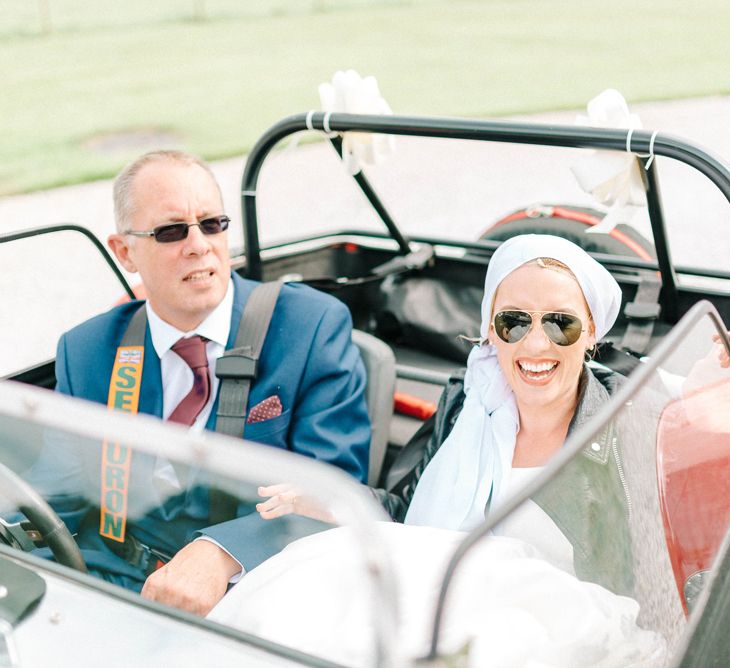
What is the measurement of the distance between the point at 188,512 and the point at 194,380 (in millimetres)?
892

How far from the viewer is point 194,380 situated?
7.65 feet

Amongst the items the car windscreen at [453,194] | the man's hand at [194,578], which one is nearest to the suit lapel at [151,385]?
the man's hand at [194,578]

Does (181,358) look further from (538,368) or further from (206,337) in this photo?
(538,368)

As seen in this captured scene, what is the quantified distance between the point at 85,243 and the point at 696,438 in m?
1.77

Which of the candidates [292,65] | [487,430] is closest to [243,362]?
[487,430]

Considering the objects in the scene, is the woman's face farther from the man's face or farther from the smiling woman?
the man's face

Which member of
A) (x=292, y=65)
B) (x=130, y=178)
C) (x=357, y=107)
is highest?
(x=292, y=65)

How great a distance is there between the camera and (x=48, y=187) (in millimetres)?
8578

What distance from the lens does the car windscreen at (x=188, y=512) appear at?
1.17 metres

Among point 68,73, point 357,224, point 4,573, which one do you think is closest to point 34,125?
point 68,73

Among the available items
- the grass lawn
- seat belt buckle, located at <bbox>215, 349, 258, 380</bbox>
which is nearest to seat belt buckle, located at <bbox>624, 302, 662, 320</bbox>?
seat belt buckle, located at <bbox>215, 349, 258, 380</bbox>

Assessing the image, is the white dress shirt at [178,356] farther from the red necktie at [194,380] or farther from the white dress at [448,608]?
the white dress at [448,608]

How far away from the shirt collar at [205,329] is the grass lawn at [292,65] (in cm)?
672

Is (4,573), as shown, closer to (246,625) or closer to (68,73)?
(246,625)
